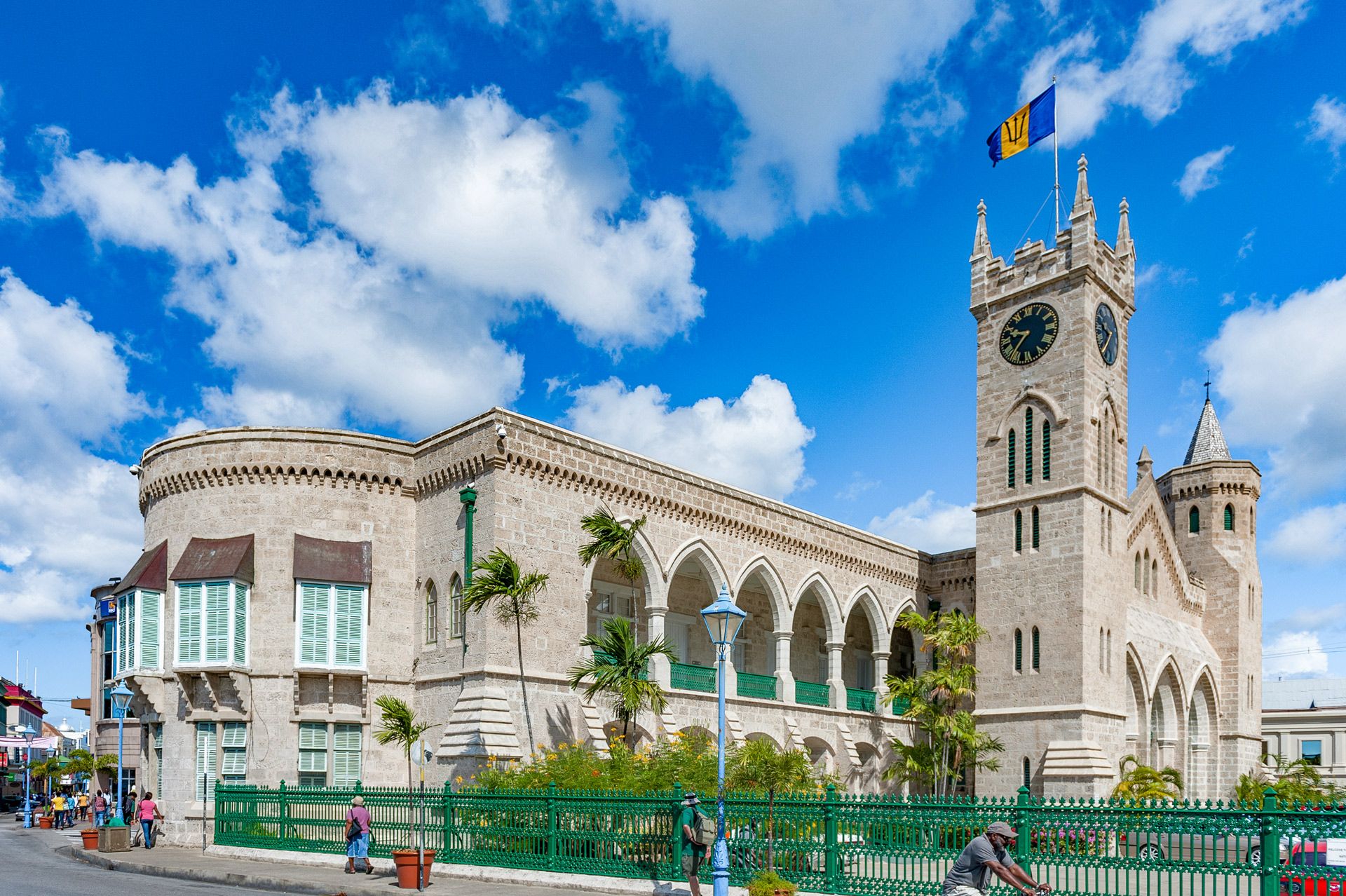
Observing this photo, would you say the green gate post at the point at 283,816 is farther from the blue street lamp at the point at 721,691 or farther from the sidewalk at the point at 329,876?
the blue street lamp at the point at 721,691

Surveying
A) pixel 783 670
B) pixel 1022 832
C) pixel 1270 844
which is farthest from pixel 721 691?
pixel 783 670

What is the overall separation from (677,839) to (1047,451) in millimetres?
20463

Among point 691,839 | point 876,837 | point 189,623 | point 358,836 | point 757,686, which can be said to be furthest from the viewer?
point 757,686

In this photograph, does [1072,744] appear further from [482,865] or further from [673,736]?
[482,865]

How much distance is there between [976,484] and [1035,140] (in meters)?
10.2

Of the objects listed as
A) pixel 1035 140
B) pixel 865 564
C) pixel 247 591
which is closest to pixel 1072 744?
pixel 865 564

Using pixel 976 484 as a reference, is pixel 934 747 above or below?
below

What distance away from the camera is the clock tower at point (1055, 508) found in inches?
1192

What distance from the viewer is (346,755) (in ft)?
80.2

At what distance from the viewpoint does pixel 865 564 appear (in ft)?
111

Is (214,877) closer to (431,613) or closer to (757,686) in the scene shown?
(431,613)

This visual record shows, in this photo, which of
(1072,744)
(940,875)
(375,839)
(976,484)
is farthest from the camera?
(976,484)

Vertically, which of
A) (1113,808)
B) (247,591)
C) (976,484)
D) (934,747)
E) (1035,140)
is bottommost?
(934,747)

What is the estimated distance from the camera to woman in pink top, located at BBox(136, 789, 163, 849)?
76.4 ft
